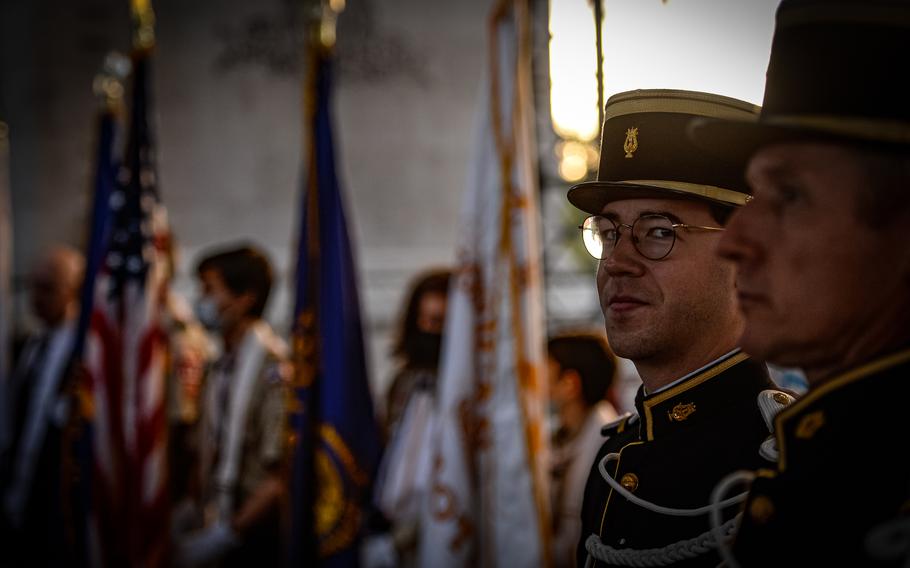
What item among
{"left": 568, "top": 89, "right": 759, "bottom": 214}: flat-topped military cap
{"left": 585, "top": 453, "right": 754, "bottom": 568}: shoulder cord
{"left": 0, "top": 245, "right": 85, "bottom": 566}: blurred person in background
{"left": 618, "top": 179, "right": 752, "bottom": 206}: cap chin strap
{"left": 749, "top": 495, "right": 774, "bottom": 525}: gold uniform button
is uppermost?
{"left": 568, "top": 89, "right": 759, "bottom": 214}: flat-topped military cap

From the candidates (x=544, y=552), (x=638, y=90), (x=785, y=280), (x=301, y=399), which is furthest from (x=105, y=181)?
(x=785, y=280)

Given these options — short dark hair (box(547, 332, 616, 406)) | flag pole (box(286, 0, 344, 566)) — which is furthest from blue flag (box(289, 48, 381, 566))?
short dark hair (box(547, 332, 616, 406))

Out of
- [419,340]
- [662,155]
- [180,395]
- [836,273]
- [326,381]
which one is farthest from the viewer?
[180,395]

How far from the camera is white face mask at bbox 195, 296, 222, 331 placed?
10.3 ft

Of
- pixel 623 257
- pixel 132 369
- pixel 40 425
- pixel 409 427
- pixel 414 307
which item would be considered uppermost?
pixel 623 257

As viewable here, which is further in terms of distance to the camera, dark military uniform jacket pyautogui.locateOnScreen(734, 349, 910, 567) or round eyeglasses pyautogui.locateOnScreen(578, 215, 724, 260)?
round eyeglasses pyautogui.locateOnScreen(578, 215, 724, 260)

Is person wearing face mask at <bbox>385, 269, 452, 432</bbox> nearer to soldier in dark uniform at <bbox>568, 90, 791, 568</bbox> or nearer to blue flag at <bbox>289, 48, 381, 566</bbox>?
blue flag at <bbox>289, 48, 381, 566</bbox>

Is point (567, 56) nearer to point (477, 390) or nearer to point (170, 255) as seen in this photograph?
point (477, 390)

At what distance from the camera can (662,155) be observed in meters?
1.04

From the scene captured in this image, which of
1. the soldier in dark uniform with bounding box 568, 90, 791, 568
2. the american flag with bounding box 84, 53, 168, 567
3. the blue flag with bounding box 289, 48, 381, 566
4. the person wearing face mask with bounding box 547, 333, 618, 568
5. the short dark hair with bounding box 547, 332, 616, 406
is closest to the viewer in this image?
the soldier in dark uniform with bounding box 568, 90, 791, 568

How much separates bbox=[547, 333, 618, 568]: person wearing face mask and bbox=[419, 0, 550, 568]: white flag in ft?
0.58

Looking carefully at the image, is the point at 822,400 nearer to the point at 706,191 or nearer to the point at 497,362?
the point at 706,191

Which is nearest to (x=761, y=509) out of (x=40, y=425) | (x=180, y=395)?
(x=180, y=395)

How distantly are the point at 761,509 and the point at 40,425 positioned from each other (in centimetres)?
405
